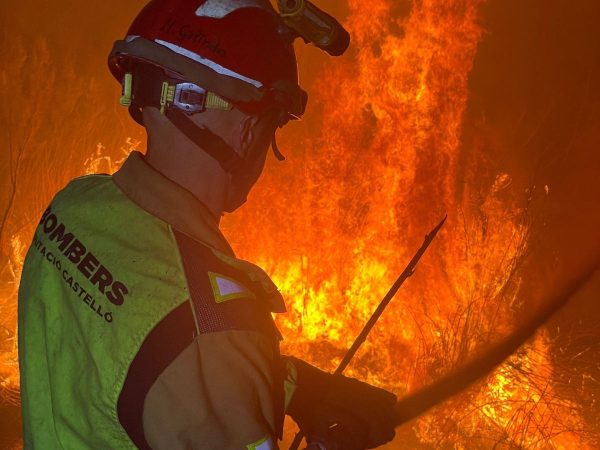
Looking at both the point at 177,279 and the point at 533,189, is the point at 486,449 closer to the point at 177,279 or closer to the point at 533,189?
the point at 533,189

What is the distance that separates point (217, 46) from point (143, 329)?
1104mm

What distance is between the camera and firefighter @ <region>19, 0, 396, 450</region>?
49.2 inches

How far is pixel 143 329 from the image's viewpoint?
1.27 meters

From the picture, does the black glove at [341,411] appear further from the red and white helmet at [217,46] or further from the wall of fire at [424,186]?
the wall of fire at [424,186]

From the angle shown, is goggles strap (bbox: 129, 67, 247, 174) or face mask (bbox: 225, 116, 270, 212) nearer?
goggles strap (bbox: 129, 67, 247, 174)

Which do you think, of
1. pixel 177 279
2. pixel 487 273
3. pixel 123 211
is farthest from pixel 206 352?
pixel 487 273

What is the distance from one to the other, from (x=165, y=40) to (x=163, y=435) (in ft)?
4.39

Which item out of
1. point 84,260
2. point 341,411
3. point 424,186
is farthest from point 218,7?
point 424,186

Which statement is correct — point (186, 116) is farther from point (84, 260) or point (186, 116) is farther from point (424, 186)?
point (424, 186)

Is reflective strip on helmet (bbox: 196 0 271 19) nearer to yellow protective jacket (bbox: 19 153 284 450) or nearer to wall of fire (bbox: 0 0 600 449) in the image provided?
yellow protective jacket (bbox: 19 153 284 450)

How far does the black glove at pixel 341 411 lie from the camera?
6.51ft

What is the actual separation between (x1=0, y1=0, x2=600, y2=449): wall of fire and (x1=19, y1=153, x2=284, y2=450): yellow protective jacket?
7.71 metres

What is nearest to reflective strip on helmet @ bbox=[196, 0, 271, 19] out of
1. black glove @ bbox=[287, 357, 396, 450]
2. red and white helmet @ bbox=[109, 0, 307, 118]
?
red and white helmet @ bbox=[109, 0, 307, 118]

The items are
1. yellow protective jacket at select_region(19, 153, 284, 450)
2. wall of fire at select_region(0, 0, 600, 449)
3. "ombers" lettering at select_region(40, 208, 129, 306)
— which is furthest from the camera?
wall of fire at select_region(0, 0, 600, 449)
